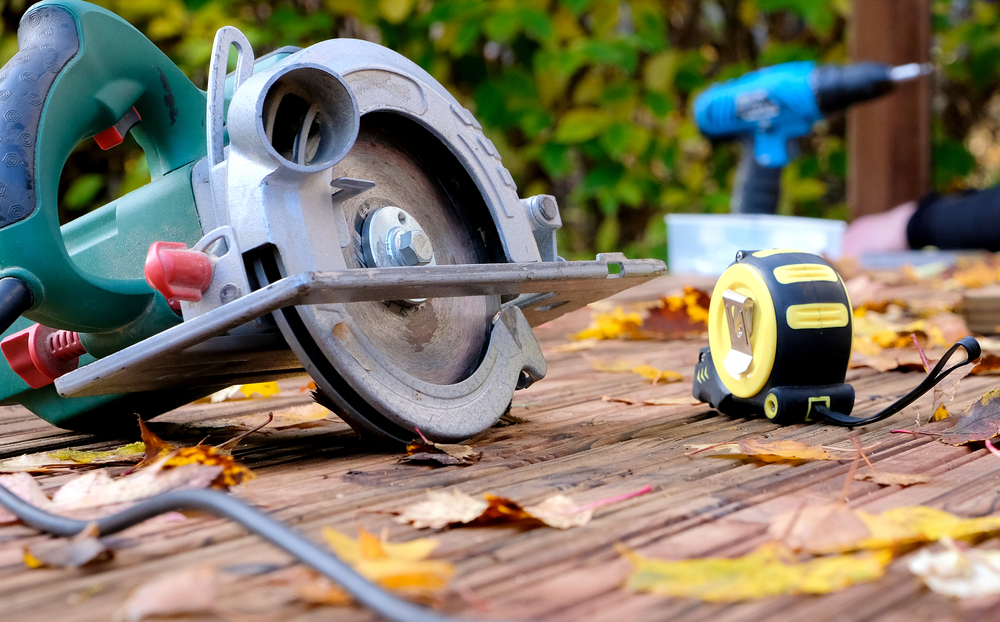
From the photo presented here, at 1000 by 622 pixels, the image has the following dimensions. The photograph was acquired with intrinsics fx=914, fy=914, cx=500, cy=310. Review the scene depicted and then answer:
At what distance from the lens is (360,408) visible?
3.36 feet

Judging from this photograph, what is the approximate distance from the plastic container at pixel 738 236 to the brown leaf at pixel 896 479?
7.70 ft

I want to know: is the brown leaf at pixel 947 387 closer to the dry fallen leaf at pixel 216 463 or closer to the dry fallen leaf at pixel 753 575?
the dry fallen leaf at pixel 753 575

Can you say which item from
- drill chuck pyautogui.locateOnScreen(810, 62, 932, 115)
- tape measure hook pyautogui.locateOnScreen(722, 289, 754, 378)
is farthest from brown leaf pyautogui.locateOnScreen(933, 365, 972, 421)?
drill chuck pyautogui.locateOnScreen(810, 62, 932, 115)

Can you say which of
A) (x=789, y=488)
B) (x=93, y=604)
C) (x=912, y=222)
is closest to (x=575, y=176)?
(x=912, y=222)

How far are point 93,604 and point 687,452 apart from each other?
2.09 ft

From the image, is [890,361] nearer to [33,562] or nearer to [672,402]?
[672,402]

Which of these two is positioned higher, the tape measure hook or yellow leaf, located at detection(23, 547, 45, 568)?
the tape measure hook

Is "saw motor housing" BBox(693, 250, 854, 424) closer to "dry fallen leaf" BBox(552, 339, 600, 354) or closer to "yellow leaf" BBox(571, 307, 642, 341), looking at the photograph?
"dry fallen leaf" BBox(552, 339, 600, 354)

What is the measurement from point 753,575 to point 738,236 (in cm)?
279

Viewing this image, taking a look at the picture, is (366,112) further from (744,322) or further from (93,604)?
(93,604)

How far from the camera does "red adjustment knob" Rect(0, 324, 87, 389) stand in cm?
114

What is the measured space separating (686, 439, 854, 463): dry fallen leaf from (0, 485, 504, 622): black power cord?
0.50m

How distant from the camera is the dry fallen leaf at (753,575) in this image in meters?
0.59

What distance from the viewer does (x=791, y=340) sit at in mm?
1101
